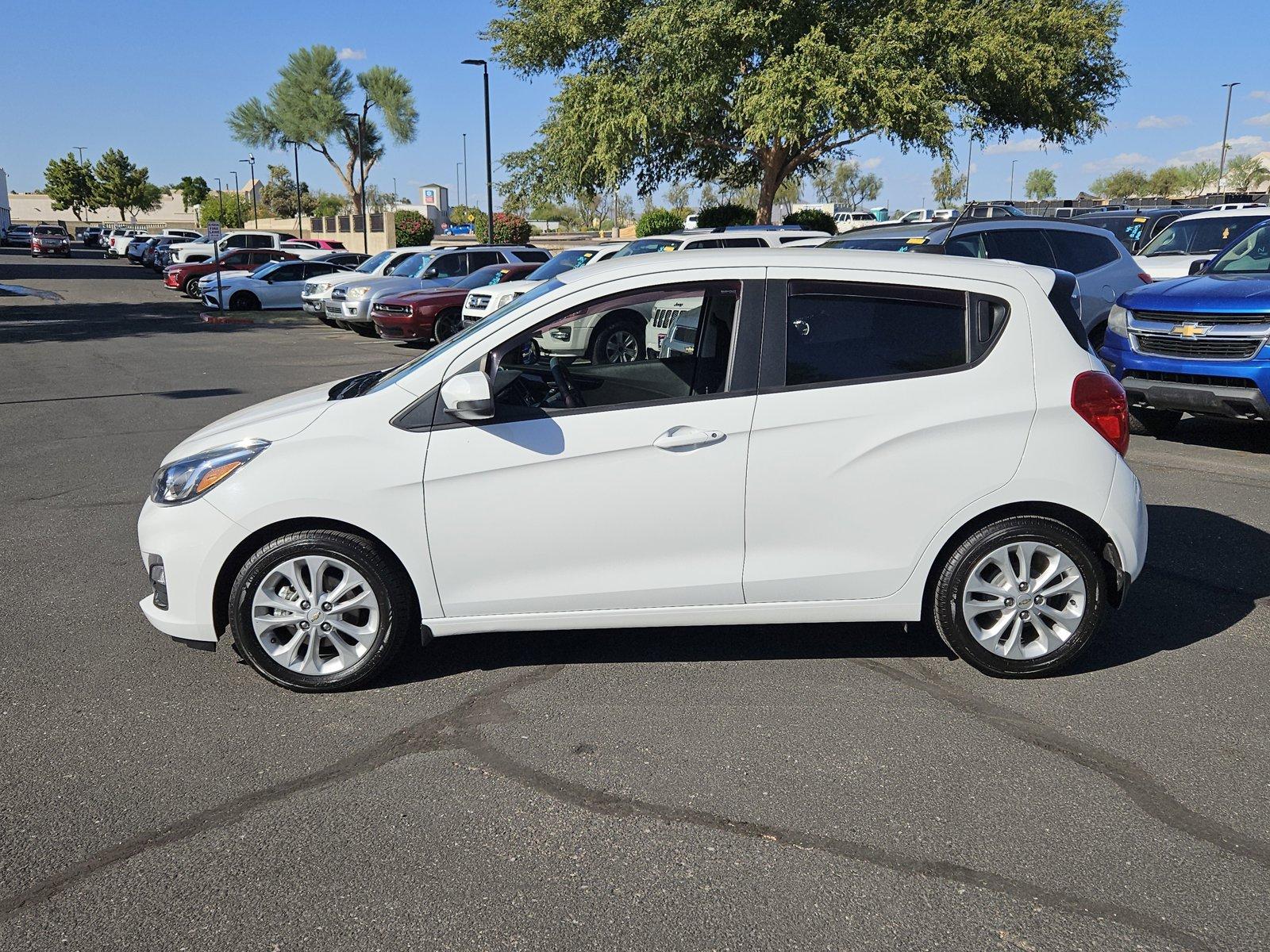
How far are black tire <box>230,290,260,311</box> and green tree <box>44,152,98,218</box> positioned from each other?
103 metres

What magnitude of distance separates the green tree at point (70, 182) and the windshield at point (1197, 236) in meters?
123

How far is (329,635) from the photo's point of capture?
457 cm

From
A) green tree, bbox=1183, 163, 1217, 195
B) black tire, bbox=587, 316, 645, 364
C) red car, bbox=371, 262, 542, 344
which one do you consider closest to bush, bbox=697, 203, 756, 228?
red car, bbox=371, 262, 542, 344

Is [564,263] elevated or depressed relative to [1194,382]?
elevated

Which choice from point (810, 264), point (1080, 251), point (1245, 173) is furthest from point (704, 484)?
point (1245, 173)

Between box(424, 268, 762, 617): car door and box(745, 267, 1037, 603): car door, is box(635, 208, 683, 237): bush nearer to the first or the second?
box(745, 267, 1037, 603): car door

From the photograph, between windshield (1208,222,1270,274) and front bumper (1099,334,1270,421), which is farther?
windshield (1208,222,1270,274)

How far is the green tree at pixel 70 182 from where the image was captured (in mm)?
118438

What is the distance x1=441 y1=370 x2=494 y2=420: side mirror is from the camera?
4340 millimetres

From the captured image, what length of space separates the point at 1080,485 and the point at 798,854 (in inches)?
84.7

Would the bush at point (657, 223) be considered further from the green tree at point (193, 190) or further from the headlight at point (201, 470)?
the green tree at point (193, 190)

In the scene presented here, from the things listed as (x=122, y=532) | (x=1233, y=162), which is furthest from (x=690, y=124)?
(x=1233, y=162)

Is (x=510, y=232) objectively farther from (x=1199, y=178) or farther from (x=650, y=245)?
(x=1199, y=178)

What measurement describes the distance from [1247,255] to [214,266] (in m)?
29.4
